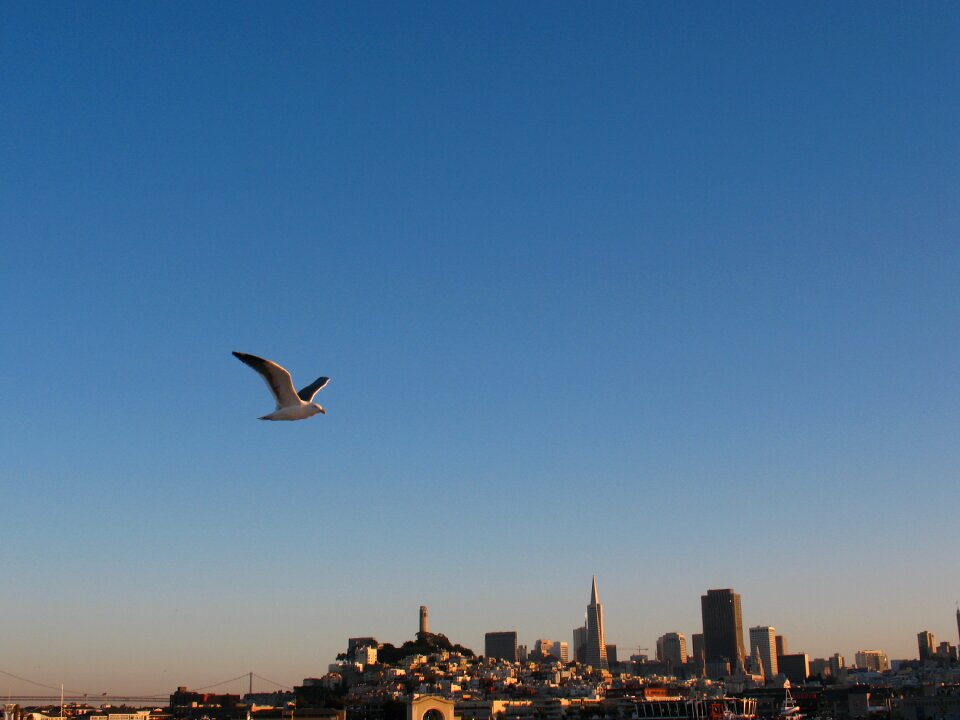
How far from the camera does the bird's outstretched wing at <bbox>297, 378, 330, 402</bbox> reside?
1277 inches

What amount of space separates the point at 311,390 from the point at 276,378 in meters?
2.94

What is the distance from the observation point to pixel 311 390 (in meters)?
32.9

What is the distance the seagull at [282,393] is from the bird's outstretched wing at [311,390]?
17cm

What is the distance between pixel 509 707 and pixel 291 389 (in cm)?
14761

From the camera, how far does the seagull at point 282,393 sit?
2942 cm

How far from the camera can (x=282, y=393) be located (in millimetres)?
30562

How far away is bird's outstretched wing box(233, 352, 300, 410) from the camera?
96.0 feet

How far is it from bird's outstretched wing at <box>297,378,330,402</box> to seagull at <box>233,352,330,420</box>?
0.17 metres

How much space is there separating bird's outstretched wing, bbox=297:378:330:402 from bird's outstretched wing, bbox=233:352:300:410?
3.14 ft

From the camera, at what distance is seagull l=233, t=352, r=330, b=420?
29422 millimetres

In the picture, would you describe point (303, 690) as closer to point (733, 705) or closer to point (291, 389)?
point (733, 705)

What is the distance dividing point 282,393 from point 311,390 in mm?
2379

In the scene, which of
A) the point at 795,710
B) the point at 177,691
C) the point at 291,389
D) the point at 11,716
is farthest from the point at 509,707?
the point at 291,389

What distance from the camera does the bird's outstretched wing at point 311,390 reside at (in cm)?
3244
